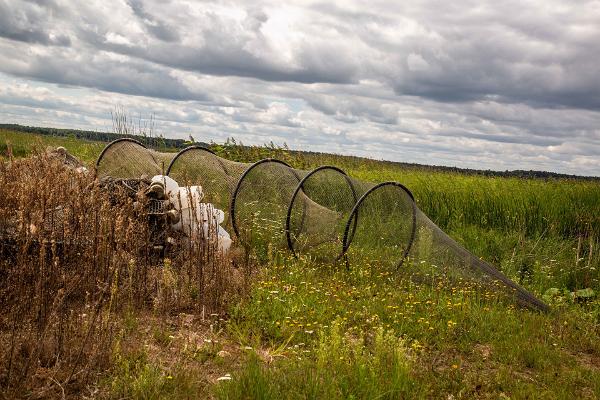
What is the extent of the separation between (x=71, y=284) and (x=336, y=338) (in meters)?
2.02

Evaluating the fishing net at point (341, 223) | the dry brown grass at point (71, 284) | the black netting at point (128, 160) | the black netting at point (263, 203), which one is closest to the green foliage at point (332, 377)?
the dry brown grass at point (71, 284)

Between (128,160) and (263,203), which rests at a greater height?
(128,160)

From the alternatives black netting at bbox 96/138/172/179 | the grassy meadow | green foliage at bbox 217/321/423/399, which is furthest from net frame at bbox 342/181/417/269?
black netting at bbox 96/138/172/179

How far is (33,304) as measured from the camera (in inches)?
175

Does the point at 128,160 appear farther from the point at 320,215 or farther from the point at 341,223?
the point at 341,223

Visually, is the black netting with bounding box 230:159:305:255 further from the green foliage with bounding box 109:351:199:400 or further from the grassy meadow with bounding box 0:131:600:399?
the green foliage with bounding box 109:351:199:400

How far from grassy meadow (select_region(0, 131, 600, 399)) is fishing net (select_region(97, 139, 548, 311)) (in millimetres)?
210

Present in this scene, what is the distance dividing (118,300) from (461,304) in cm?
373

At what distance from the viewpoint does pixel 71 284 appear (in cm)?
444

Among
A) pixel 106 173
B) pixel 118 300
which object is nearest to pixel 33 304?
pixel 118 300

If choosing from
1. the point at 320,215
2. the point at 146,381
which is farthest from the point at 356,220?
the point at 146,381

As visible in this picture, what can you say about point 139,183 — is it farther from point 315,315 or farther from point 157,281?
point 315,315

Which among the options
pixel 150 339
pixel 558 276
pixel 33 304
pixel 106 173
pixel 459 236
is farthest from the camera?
pixel 459 236

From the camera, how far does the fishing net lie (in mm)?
8195
